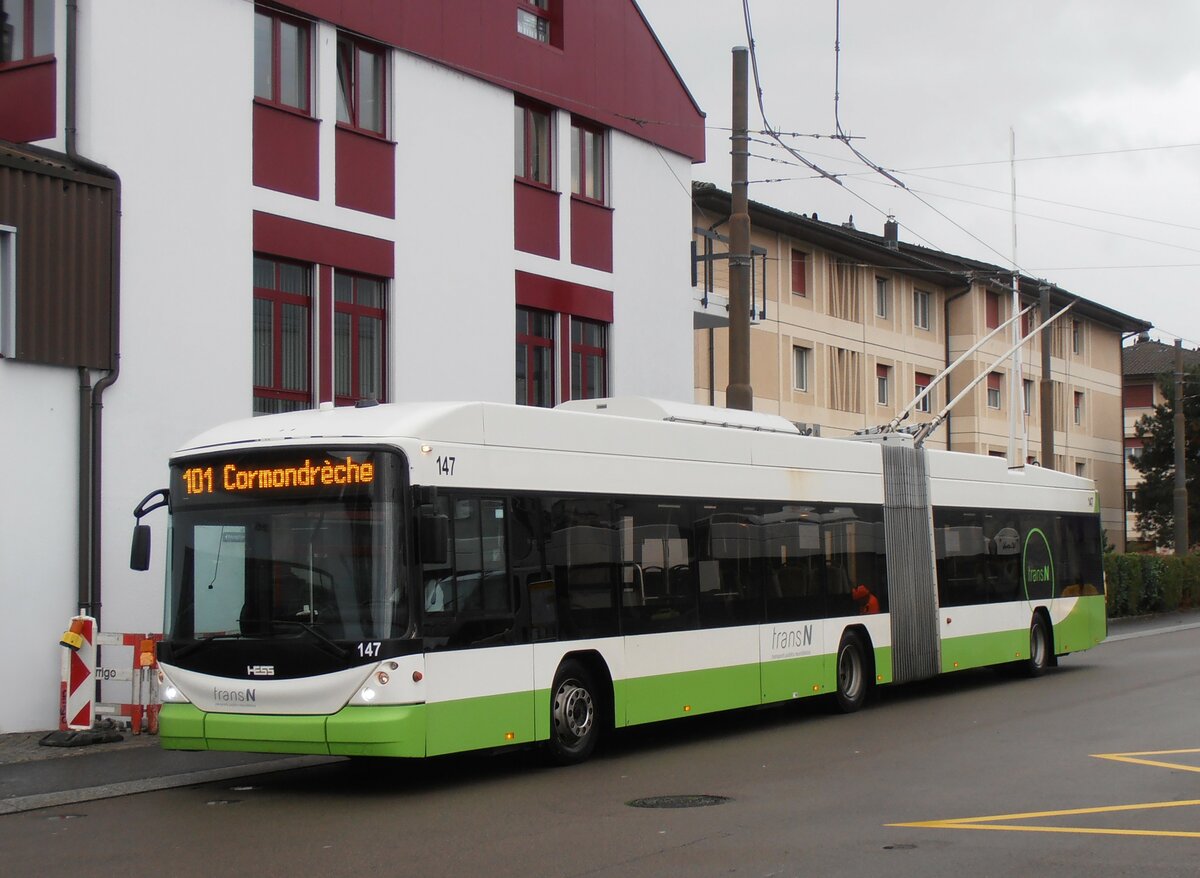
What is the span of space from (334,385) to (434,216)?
2.95m

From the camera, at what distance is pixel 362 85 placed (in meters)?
20.4

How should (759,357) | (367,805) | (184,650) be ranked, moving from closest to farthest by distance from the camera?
(367,805) < (184,650) < (759,357)

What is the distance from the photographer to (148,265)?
56.0ft

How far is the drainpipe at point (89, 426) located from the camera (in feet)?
52.4

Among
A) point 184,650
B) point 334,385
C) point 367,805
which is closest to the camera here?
point 367,805

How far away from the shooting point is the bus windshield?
11258mm

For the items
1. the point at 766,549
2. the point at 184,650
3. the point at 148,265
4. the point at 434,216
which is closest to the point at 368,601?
the point at 184,650

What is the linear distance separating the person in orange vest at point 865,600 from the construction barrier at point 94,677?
7.34 m

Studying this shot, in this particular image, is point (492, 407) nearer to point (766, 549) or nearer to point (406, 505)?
point (406, 505)

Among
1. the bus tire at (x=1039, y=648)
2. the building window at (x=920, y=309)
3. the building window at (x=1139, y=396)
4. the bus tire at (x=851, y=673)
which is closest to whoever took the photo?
the bus tire at (x=851, y=673)

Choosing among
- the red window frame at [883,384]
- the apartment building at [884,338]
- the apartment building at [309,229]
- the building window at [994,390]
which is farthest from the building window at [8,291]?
the building window at [994,390]

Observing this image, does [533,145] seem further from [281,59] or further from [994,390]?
[994,390]

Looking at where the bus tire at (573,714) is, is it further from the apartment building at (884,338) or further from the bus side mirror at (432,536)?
the apartment building at (884,338)

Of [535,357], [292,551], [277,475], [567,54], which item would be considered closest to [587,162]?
[567,54]
